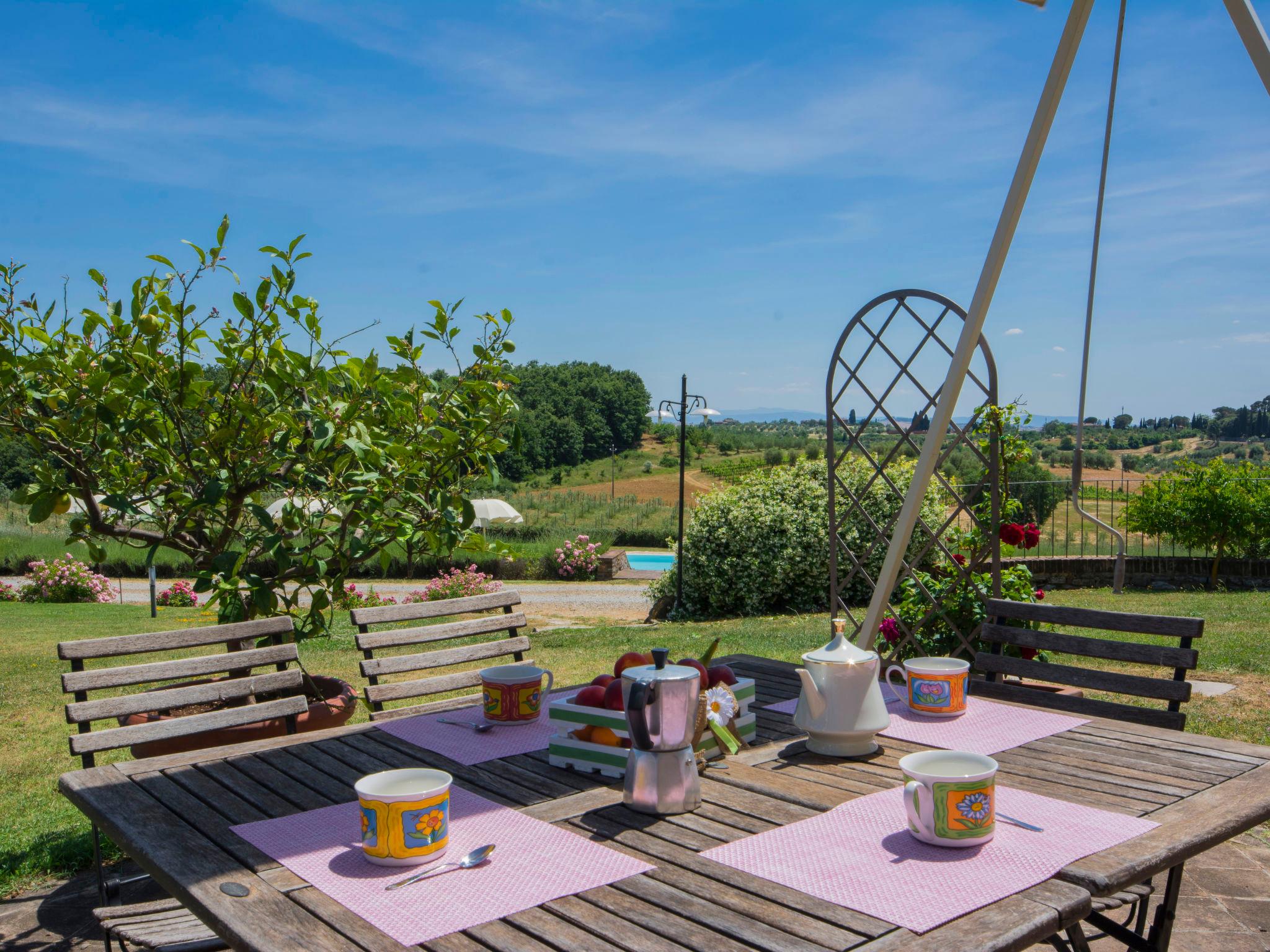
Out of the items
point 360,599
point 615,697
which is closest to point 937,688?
point 615,697

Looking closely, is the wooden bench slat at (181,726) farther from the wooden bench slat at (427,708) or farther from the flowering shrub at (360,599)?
the flowering shrub at (360,599)

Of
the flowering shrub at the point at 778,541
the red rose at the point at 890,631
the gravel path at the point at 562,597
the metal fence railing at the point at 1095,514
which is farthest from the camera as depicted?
the gravel path at the point at 562,597

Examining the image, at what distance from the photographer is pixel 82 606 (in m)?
11.9

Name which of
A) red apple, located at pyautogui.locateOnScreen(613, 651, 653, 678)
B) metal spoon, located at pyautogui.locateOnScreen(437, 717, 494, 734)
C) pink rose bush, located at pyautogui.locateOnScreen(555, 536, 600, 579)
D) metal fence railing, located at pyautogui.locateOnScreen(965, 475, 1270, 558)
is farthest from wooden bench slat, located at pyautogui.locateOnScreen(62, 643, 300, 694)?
pink rose bush, located at pyautogui.locateOnScreen(555, 536, 600, 579)

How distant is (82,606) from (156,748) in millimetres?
11026

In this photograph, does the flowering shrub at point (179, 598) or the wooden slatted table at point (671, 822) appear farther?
the flowering shrub at point (179, 598)

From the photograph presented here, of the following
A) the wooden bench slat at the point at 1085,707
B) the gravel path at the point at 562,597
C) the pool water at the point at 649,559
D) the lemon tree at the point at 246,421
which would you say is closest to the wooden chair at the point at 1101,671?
the wooden bench slat at the point at 1085,707

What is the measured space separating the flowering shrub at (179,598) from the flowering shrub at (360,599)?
2.28 metres

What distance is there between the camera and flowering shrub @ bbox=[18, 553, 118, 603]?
42.0 ft

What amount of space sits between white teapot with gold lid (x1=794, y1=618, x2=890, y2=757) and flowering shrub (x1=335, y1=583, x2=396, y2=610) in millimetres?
1676

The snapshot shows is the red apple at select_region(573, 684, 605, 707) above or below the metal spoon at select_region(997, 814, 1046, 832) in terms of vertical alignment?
above

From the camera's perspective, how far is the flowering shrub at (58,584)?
12.8 meters

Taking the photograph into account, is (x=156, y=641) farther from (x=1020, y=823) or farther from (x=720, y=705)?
(x=1020, y=823)

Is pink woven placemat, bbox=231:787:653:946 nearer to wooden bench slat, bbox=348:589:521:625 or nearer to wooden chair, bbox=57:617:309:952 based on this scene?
wooden chair, bbox=57:617:309:952
